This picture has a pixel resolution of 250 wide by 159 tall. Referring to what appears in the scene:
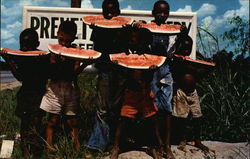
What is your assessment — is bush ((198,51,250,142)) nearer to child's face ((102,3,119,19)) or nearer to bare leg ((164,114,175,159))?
bare leg ((164,114,175,159))

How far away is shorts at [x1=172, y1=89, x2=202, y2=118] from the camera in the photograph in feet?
16.4

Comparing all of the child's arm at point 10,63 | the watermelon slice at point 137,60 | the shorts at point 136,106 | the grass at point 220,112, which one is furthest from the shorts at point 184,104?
the child's arm at point 10,63

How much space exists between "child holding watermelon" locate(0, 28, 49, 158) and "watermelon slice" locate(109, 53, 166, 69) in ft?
3.21

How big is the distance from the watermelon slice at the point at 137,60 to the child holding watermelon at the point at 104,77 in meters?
0.27

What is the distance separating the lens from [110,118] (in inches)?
195

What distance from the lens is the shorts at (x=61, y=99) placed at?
14.7 ft

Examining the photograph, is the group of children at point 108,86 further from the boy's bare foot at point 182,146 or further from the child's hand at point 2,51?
the boy's bare foot at point 182,146

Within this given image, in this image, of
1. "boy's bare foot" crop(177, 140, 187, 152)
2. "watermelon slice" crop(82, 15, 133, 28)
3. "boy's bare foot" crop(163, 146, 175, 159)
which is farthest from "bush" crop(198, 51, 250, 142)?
"watermelon slice" crop(82, 15, 133, 28)

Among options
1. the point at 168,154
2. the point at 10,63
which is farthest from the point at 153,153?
the point at 10,63

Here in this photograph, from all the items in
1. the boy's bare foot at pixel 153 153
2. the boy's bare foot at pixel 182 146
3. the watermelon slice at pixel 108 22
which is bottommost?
the boy's bare foot at pixel 182 146

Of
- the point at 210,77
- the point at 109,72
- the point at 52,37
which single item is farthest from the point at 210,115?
the point at 52,37

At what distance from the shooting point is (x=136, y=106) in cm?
453

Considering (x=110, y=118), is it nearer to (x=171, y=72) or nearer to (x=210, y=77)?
(x=171, y=72)

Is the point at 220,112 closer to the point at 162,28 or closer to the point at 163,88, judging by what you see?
the point at 163,88
